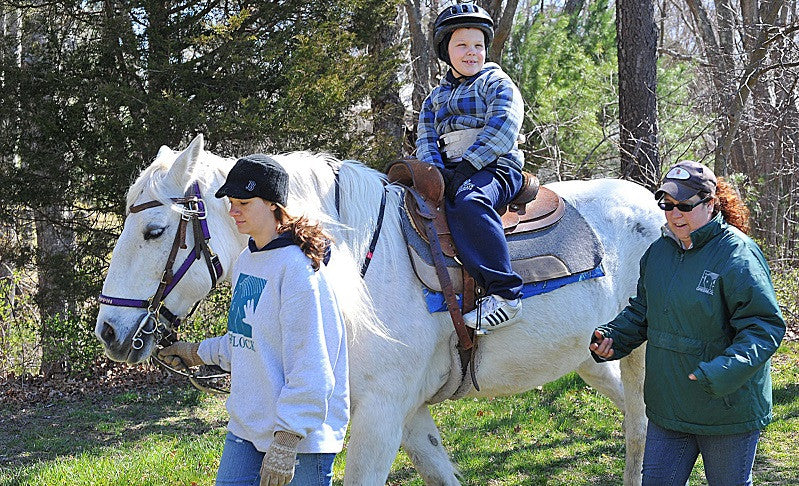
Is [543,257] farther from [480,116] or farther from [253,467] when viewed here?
[253,467]

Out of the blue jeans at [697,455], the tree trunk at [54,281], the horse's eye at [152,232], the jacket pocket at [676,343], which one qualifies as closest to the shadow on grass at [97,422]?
the tree trunk at [54,281]

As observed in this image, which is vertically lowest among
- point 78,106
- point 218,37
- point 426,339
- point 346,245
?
point 426,339

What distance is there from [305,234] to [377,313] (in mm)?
791

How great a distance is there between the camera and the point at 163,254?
3.24m

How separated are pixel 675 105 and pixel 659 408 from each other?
9.57m

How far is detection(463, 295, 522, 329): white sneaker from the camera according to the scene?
11.4 feet

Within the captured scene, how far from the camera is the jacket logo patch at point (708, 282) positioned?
2.82m

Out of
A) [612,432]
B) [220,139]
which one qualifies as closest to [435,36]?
[612,432]

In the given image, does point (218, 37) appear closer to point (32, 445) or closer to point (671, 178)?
point (32, 445)

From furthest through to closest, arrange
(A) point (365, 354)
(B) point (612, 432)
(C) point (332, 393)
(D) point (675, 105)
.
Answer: (D) point (675, 105)
(B) point (612, 432)
(A) point (365, 354)
(C) point (332, 393)

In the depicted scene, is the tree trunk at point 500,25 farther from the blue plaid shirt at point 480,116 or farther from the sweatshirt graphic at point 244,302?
the sweatshirt graphic at point 244,302

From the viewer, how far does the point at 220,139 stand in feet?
25.9

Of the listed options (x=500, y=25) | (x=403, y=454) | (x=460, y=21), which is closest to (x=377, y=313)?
(x=460, y=21)

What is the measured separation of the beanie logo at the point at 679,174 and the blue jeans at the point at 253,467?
1.64 m
